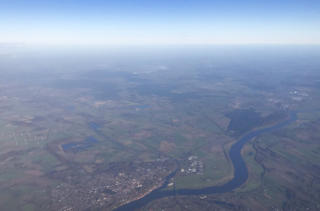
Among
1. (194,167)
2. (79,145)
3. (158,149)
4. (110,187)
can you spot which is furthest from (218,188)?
(79,145)

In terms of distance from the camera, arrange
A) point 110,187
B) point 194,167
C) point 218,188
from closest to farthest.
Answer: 1. point 110,187
2. point 218,188
3. point 194,167

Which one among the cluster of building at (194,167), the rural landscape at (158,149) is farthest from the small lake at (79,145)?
the cluster of building at (194,167)

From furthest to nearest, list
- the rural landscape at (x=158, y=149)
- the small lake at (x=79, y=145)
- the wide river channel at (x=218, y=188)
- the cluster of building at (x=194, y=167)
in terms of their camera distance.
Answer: the small lake at (x=79, y=145) → the cluster of building at (x=194, y=167) → the rural landscape at (x=158, y=149) → the wide river channel at (x=218, y=188)

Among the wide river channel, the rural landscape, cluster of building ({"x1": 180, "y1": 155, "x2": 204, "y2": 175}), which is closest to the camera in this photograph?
the wide river channel

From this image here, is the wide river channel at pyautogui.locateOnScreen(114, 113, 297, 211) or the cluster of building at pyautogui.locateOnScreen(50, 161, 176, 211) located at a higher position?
the cluster of building at pyautogui.locateOnScreen(50, 161, 176, 211)

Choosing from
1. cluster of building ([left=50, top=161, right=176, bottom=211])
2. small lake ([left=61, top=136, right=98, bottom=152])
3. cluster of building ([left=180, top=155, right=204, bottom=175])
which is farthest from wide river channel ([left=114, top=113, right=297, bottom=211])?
small lake ([left=61, top=136, right=98, bottom=152])

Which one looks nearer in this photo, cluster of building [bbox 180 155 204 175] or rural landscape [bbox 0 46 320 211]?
rural landscape [bbox 0 46 320 211]

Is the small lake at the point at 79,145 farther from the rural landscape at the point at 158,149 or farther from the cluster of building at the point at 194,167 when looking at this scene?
the cluster of building at the point at 194,167

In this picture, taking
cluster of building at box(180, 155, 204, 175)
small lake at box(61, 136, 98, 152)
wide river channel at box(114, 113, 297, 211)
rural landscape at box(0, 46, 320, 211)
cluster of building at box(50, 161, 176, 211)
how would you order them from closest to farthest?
cluster of building at box(50, 161, 176, 211), wide river channel at box(114, 113, 297, 211), rural landscape at box(0, 46, 320, 211), cluster of building at box(180, 155, 204, 175), small lake at box(61, 136, 98, 152)

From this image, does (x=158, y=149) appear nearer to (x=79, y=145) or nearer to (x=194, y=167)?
(x=194, y=167)

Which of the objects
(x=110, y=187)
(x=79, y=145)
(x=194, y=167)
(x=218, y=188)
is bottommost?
(x=218, y=188)

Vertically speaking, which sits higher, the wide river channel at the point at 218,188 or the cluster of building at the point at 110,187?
the cluster of building at the point at 110,187

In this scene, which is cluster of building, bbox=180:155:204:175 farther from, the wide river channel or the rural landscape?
the wide river channel
